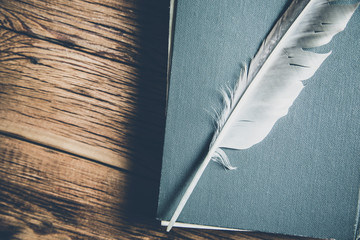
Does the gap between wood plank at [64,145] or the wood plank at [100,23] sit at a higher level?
the wood plank at [100,23]

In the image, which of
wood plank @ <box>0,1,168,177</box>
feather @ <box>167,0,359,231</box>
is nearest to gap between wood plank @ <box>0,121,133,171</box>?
wood plank @ <box>0,1,168,177</box>

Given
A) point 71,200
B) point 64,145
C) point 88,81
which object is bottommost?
point 71,200

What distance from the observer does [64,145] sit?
0.68 meters

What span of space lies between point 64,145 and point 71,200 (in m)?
0.14

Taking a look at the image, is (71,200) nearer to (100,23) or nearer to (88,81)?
(88,81)

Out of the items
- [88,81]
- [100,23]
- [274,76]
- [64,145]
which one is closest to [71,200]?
[64,145]

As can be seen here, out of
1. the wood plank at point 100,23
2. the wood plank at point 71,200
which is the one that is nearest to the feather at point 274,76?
the wood plank at point 71,200

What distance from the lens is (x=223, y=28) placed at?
0.60 metres

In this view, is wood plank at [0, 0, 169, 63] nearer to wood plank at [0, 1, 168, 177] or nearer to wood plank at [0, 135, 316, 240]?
wood plank at [0, 1, 168, 177]

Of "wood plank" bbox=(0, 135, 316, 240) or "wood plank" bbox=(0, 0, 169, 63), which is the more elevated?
"wood plank" bbox=(0, 0, 169, 63)

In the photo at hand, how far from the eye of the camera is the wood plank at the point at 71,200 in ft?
2.16

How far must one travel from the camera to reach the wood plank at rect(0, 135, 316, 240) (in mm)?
659

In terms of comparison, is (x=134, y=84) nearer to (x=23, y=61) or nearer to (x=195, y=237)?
(x=23, y=61)

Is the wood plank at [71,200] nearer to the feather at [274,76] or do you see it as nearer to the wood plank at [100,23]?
the feather at [274,76]
